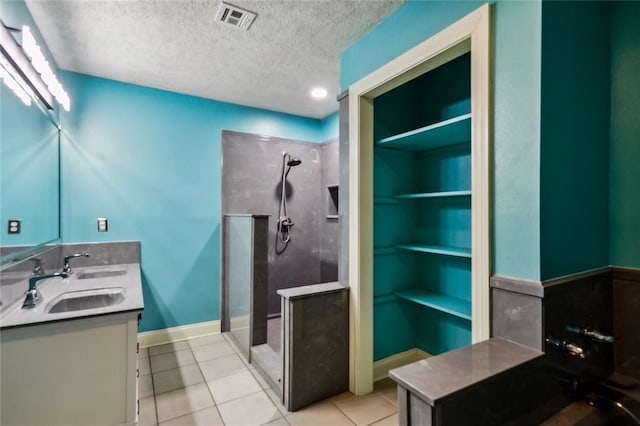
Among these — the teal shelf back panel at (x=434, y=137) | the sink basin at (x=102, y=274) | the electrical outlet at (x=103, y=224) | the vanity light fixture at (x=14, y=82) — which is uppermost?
the vanity light fixture at (x=14, y=82)

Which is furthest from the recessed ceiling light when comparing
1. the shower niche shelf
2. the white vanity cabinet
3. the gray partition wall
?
the white vanity cabinet

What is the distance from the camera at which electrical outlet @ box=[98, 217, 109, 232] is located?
107 inches

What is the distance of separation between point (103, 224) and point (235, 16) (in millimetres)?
2190

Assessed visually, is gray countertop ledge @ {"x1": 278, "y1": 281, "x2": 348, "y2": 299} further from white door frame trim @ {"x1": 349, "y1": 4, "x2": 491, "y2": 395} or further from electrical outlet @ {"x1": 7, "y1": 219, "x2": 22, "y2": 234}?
electrical outlet @ {"x1": 7, "y1": 219, "x2": 22, "y2": 234}

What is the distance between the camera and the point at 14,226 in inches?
64.9

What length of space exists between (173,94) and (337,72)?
1.73 m

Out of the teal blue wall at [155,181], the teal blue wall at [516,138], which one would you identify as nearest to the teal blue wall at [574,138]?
the teal blue wall at [516,138]

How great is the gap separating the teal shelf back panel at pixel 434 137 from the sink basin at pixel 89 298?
6.81 feet

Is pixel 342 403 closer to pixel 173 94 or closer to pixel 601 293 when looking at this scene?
pixel 601 293

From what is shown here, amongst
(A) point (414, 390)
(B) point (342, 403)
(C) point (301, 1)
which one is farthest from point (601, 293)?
(C) point (301, 1)

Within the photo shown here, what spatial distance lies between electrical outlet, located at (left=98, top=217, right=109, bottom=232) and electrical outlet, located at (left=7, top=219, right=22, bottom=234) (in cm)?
104

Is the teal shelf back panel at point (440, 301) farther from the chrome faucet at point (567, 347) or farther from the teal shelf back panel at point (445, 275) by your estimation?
the chrome faucet at point (567, 347)

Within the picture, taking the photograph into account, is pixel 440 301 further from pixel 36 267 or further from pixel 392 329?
pixel 36 267

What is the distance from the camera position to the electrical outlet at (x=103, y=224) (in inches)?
107
